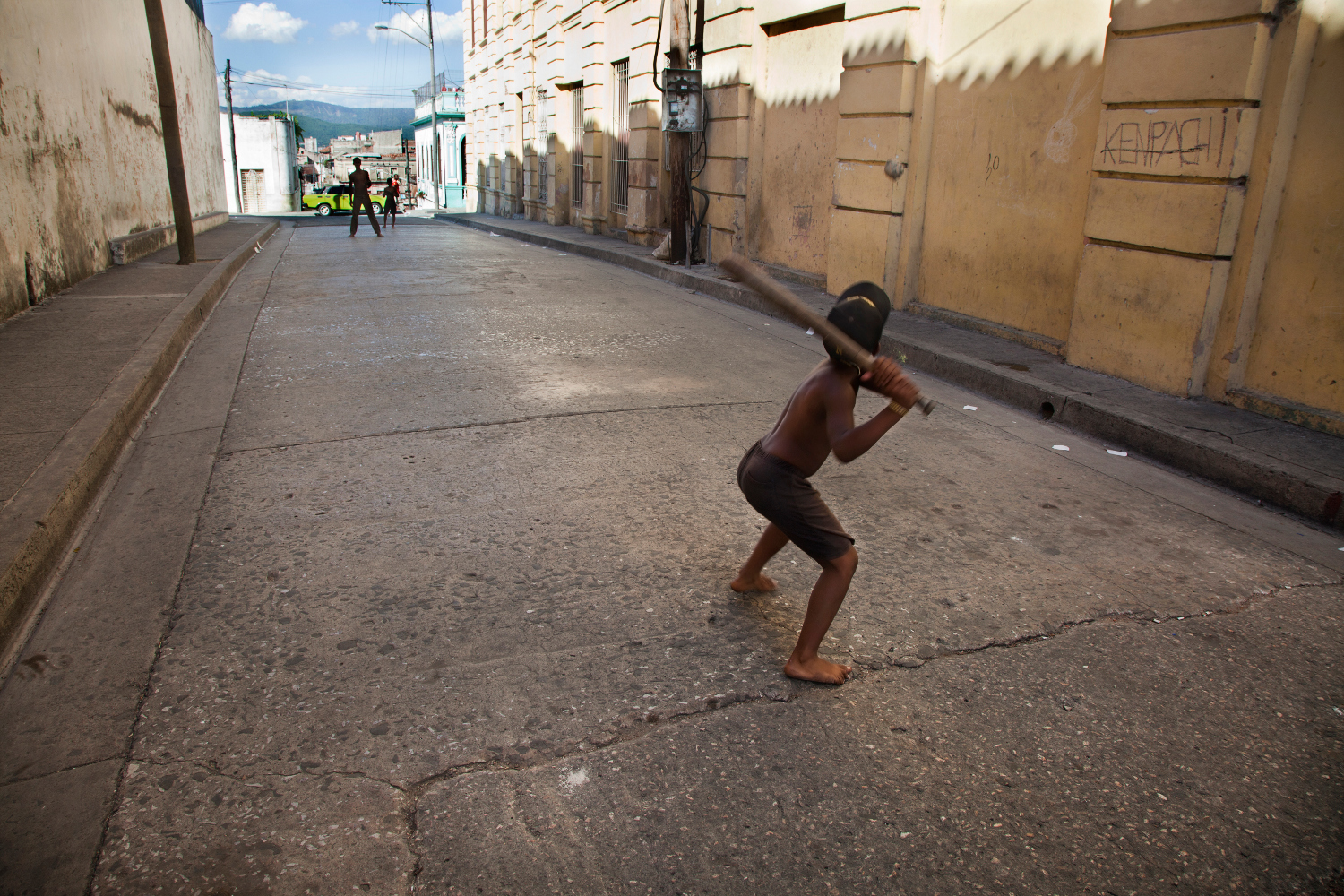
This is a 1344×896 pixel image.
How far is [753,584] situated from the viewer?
3.10 meters

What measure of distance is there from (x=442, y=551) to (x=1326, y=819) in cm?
281

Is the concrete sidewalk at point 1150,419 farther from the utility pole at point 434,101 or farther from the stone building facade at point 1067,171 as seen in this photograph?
the utility pole at point 434,101

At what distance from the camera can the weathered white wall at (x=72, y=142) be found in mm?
7648

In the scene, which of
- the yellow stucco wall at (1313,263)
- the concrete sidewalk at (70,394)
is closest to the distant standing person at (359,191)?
the concrete sidewalk at (70,394)

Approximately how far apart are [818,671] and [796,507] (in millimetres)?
484

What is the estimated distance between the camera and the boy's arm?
2340 millimetres

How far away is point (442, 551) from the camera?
11.1 feet

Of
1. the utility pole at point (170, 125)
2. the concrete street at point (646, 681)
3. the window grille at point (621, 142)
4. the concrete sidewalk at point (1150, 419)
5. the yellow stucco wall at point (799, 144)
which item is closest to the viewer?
the concrete street at point (646, 681)

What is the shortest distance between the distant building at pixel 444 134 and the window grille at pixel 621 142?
84.5 feet

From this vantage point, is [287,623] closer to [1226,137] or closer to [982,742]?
[982,742]

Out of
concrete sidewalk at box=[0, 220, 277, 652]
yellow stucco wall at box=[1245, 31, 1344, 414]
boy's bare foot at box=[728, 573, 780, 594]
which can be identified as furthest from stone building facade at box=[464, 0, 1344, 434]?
concrete sidewalk at box=[0, 220, 277, 652]

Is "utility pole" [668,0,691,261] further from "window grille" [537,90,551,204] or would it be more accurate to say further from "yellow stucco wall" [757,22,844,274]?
"window grille" [537,90,551,204]

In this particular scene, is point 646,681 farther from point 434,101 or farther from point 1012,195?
point 434,101

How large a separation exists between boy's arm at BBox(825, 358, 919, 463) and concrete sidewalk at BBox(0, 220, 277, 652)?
2634mm
